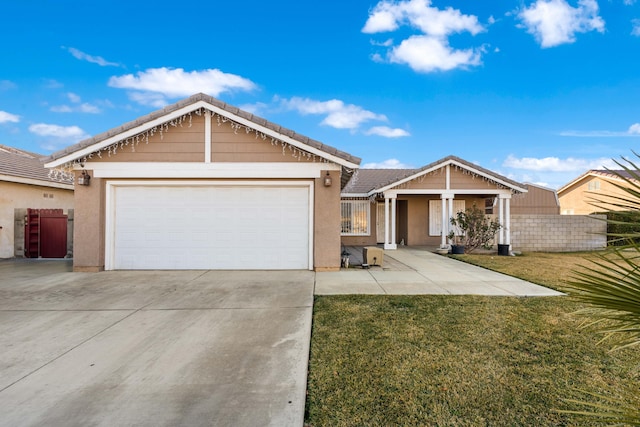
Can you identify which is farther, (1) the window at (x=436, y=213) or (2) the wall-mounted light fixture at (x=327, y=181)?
(1) the window at (x=436, y=213)

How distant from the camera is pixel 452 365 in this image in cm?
342

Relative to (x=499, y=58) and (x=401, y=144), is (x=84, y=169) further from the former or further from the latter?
(x=401, y=144)

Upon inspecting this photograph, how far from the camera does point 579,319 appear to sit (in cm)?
488

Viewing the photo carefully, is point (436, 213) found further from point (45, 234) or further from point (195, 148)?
point (45, 234)

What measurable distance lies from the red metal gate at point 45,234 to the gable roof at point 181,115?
3850 mm

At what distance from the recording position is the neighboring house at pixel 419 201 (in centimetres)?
1415

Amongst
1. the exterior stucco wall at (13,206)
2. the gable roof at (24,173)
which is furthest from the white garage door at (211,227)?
the exterior stucco wall at (13,206)

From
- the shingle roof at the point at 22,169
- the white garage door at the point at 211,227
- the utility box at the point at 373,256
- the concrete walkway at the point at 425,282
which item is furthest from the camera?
the shingle roof at the point at 22,169

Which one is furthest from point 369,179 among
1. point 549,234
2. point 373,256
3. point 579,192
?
point 579,192

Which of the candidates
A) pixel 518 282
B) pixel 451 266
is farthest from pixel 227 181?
pixel 518 282

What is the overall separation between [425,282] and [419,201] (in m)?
10.1

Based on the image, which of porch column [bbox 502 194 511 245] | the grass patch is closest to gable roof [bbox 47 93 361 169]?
the grass patch

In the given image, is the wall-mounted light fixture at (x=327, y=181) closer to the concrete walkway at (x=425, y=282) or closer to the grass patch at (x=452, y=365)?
the concrete walkway at (x=425, y=282)

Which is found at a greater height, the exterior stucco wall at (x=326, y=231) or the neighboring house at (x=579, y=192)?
the neighboring house at (x=579, y=192)
